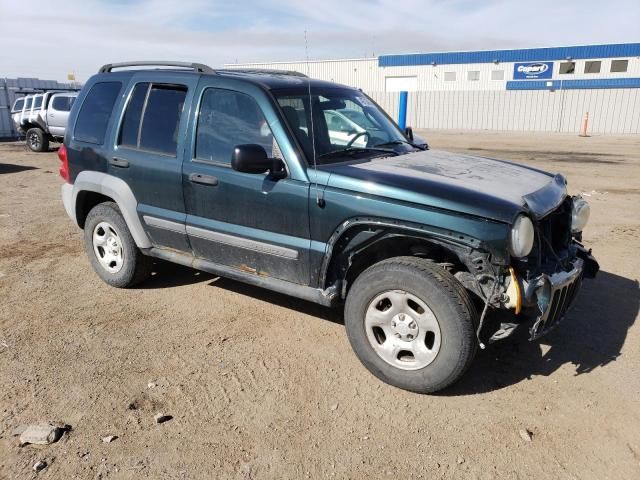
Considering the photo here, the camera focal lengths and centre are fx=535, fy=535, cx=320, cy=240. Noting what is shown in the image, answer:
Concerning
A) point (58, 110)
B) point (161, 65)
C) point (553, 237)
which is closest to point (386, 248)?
point (553, 237)

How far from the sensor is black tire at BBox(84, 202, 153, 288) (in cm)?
489

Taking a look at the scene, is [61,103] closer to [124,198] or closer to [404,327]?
[124,198]

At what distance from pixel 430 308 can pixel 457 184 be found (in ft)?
2.59

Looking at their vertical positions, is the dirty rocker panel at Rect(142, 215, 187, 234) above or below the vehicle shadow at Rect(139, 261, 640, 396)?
above

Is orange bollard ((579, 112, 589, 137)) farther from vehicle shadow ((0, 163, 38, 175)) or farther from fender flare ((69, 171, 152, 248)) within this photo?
fender flare ((69, 171, 152, 248))

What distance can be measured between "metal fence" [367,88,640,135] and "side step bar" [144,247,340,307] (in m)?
30.1

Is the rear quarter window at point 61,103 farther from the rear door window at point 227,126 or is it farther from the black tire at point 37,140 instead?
the rear door window at point 227,126

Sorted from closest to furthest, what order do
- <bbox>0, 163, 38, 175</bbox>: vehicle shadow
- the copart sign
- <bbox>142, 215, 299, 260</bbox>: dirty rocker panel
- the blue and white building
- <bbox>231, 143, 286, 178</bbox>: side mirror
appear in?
<bbox>231, 143, 286, 178</bbox>: side mirror → <bbox>142, 215, 299, 260</bbox>: dirty rocker panel → <bbox>0, 163, 38, 175</bbox>: vehicle shadow → the blue and white building → the copart sign

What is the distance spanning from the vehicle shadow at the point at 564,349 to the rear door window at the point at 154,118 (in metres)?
2.87

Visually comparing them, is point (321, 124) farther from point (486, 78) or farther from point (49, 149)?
point (486, 78)

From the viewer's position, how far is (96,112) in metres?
4.98

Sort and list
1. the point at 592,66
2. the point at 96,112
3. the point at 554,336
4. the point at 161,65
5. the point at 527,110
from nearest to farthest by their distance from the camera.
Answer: the point at 554,336 < the point at 161,65 < the point at 96,112 < the point at 527,110 < the point at 592,66

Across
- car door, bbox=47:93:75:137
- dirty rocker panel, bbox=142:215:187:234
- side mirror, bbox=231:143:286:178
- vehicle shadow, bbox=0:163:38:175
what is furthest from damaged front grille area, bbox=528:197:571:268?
car door, bbox=47:93:75:137

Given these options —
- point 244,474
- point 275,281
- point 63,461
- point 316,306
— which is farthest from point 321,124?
point 63,461
